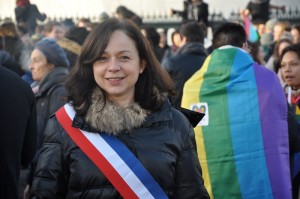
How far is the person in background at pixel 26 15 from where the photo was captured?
1302 centimetres

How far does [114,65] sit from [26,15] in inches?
384

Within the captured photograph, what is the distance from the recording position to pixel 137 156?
355cm

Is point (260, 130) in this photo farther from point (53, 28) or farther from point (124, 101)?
point (53, 28)

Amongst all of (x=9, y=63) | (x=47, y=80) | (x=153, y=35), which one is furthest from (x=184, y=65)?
(x=153, y=35)

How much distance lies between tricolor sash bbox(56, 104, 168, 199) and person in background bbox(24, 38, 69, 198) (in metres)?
2.71

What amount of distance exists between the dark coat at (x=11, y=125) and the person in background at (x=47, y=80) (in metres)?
2.27

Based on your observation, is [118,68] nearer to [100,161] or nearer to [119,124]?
[119,124]

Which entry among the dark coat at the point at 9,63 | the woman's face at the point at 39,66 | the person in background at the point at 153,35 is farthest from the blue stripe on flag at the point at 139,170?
the person in background at the point at 153,35

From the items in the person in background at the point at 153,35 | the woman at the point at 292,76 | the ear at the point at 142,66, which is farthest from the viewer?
the person in background at the point at 153,35

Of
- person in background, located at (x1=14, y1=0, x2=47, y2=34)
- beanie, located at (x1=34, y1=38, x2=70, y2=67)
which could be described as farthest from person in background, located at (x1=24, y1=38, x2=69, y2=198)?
person in background, located at (x1=14, y1=0, x2=47, y2=34)

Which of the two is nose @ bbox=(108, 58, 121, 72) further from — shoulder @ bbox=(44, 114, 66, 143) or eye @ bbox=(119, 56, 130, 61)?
shoulder @ bbox=(44, 114, 66, 143)

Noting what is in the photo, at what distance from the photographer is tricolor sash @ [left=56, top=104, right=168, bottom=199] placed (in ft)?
11.5

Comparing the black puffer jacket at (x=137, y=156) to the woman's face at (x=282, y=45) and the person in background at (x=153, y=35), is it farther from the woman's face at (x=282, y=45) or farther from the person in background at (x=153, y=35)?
the person in background at (x=153, y=35)

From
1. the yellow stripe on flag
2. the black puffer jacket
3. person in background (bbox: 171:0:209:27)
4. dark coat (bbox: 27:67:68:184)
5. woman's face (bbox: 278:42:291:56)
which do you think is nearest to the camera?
the black puffer jacket
